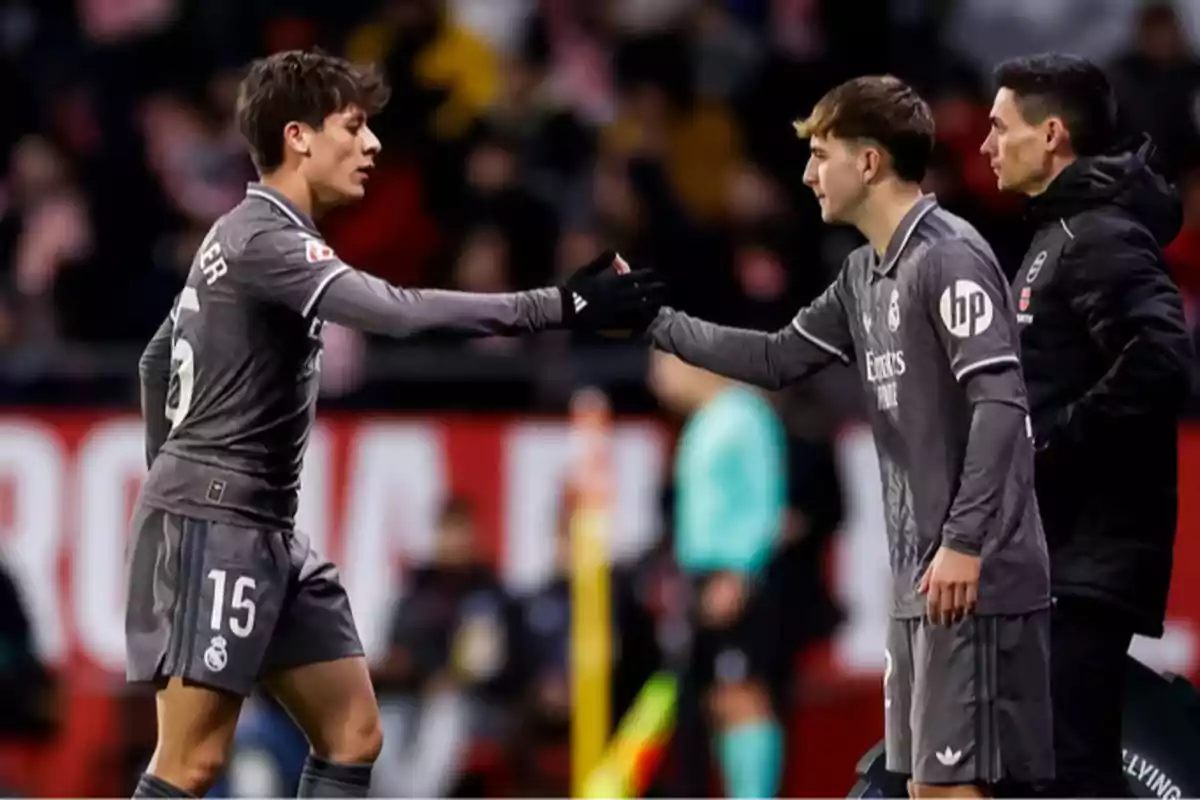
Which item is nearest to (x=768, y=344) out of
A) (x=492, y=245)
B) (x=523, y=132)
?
(x=492, y=245)

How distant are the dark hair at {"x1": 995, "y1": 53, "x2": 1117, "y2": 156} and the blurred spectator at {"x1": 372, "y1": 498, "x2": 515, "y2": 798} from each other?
483cm

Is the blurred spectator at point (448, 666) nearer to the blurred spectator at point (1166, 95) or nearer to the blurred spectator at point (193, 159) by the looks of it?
the blurred spectator at point (193, 159)

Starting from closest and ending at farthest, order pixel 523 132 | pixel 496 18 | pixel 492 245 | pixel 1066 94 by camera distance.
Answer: pixel 1066 94
pixel 492 245
pixel 523 132
pixel 496 18

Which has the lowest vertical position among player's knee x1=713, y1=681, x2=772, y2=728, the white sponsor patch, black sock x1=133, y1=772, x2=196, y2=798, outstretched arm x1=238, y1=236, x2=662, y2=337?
black sock x1=133, y1=772, x2=196, y2=798

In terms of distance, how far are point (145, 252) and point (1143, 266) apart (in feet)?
23.8

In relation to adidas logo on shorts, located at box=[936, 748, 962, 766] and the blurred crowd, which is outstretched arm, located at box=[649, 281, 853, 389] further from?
the blurred crowd

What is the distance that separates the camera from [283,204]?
6.44 m

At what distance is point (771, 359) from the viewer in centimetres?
662

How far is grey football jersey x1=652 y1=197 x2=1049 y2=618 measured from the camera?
5.89 m

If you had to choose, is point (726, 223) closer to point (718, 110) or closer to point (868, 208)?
point (718, 110)

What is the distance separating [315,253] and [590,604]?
493cm

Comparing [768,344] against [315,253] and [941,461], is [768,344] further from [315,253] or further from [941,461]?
[315,253]

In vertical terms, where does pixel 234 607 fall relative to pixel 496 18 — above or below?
below

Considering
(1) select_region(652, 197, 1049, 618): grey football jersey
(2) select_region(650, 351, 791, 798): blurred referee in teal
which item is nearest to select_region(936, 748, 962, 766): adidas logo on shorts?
(1) select_region(652, 197, 1049, 618): grey football jersey
